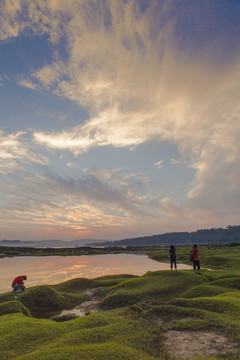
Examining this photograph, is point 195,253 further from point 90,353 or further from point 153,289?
point 90,353

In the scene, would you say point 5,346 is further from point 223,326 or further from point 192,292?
point 192,292

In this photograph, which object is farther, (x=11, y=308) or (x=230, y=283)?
(x=230, y=283)

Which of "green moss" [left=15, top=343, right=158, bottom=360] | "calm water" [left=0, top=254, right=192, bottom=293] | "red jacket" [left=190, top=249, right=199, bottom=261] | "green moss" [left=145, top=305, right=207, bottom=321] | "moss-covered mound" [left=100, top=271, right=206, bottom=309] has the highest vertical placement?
"red jacket" [left=190, top=249, right=199, bottom=261]

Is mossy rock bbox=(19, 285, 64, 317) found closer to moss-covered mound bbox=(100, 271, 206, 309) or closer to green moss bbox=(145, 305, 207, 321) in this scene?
moss-covered mound bbox=(100, 271, 206, 309)

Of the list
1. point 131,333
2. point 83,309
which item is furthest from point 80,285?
point 131,333

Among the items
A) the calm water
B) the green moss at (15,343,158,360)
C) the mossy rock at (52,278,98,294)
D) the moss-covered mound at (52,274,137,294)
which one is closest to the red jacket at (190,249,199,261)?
the moss-covered mound at (52,274,137,294)

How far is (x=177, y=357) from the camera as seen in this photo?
25.2ft

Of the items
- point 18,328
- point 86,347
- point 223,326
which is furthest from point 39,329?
point 223,326

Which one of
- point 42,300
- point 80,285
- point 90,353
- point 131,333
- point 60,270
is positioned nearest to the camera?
point 90,353

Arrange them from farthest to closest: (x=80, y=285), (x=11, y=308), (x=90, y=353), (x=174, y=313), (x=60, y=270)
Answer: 1. (x=60, y=270)
2. (x=80, y=285)
3. (x=11, y=308)
4. (x=174, y=313)
5. (x=90, y=353)

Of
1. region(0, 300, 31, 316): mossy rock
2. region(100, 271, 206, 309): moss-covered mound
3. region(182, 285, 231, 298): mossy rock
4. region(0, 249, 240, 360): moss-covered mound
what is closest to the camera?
region(0, 249, 240, 360): moss-covered mound

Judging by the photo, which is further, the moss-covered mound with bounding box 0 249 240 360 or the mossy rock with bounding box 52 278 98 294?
the mossy rock with bounding box 52 278 98 294

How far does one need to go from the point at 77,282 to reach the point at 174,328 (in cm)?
2041

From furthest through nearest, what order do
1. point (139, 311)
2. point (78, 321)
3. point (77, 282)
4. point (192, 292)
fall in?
1. point (77, 282)
2. point (192, 292)
3. point (139, 311)
4. point (78, 321)
